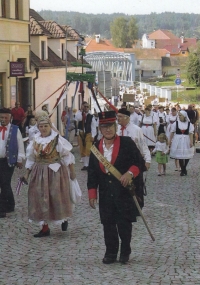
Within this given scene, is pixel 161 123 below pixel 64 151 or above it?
below

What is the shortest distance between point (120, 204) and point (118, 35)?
177907mm

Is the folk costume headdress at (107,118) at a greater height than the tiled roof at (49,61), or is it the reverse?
the folk costume headdress at (107,118)

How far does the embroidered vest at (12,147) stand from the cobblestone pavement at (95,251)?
875mm

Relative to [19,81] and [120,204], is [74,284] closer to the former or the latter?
[120,204]

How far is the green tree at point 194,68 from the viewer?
89.5m

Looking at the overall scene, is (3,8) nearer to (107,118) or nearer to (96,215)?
(96,215)

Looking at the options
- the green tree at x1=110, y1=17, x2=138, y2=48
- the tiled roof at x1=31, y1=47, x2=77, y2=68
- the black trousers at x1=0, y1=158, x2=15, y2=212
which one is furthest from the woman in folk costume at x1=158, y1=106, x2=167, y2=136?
the green tree at x1=110, y1=17, x2=138, y2=48

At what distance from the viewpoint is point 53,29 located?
37906mm

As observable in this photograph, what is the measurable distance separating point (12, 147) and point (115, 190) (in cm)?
363

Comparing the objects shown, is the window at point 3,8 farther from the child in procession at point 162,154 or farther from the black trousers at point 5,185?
the black trousers at point 5,185

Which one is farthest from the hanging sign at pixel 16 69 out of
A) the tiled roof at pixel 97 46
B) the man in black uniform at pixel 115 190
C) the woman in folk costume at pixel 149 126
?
the tiled roof at pixel 97 46

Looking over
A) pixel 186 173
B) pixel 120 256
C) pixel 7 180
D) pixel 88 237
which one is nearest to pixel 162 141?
pixel 186 173

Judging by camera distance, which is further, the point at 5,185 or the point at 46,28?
the point at 46,28

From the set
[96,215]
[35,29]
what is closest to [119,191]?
[96,215]
